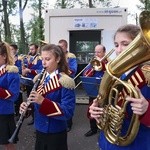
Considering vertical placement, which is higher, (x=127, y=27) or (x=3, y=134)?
(x=127, y=27)

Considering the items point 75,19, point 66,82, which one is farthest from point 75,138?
point 75,19


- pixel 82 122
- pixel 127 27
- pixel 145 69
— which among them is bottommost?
pixel 82 122

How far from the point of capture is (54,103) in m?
2.96

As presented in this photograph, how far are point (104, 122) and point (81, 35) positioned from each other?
7.65 meters

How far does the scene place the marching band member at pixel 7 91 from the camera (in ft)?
12.6

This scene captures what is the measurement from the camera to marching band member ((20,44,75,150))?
298 cm

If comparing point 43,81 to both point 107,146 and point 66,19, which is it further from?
point 66,19

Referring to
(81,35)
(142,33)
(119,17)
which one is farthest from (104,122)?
(81,35)

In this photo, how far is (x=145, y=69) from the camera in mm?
2021

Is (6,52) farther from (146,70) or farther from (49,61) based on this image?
(146,70)

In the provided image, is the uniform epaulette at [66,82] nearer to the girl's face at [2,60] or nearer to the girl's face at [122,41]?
the girl's face at [122,41]

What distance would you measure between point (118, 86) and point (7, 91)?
6.94 ft

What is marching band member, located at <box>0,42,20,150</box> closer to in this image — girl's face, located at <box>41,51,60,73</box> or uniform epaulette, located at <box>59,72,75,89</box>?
girl's face, located at <box>41,51,60,73</box>

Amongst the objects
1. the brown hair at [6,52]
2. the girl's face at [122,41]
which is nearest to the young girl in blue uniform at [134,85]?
the girl's face at [122,41]
